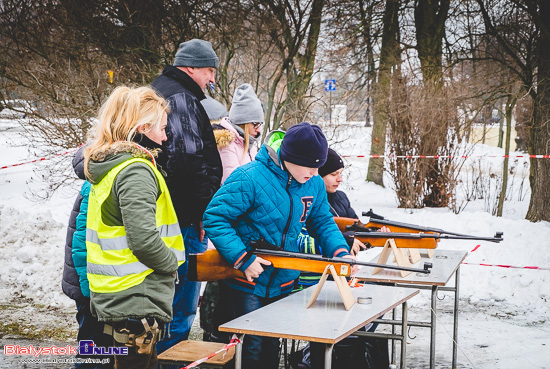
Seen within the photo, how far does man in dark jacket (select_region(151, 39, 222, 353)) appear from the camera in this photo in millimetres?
3830

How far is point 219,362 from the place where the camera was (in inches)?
141

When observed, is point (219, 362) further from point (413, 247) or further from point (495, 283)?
point (495, 283)

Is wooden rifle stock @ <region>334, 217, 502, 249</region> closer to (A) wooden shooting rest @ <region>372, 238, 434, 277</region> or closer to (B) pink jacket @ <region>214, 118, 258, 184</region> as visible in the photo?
(A) wooden shooting rest @ <region>372, 238, 434, 277</region>

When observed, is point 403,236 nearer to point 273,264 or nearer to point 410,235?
point 410,235

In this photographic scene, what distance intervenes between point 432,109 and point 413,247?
6433 mm

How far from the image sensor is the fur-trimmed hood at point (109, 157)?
295 centimetres

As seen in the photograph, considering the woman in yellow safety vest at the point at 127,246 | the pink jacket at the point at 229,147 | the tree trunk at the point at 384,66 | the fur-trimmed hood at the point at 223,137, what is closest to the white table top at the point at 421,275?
the pink jacket at the point at 229,147

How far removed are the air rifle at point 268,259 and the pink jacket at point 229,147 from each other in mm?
1394

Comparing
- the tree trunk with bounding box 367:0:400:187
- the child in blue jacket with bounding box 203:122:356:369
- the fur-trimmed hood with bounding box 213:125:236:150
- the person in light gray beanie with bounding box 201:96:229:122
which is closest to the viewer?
the child in blue jacket with bounding box 203:122:356:369

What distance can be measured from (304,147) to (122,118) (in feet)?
3.50

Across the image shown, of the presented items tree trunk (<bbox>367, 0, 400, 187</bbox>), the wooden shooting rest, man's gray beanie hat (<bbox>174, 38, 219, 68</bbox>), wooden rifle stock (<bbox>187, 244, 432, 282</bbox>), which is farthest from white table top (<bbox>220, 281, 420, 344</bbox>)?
tree trunk (<bbox>367, 0, 400, 187</bbox>)

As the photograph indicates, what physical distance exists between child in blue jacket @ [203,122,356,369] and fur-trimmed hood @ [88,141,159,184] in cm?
79

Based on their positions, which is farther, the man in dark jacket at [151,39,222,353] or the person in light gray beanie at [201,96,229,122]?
the person in light gray beanie at [201,96,229,122]

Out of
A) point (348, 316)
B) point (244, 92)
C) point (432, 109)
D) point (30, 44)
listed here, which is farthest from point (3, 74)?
point (348, 316)
